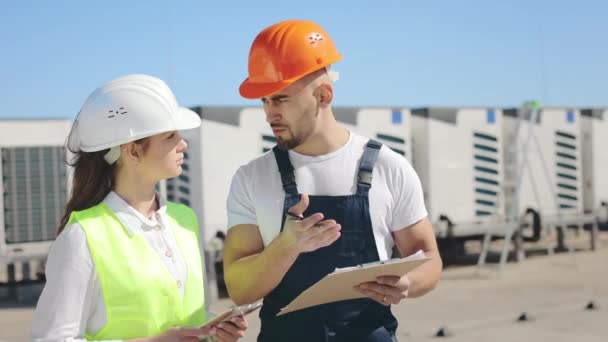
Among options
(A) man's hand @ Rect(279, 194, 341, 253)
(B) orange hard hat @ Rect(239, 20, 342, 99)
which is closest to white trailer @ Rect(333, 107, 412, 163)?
(B) orange hard hat @ Rect(239, 20, 342, 99)

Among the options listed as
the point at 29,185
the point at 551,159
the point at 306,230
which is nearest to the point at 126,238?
the point at 306,230

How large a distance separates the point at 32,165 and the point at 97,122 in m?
9.07

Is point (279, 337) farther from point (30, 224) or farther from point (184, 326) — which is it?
point (30, 224)

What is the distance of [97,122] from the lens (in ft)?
7.18

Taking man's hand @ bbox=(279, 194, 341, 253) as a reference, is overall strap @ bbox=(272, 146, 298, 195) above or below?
above

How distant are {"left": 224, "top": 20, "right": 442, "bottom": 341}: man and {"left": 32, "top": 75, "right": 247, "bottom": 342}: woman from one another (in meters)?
0.21

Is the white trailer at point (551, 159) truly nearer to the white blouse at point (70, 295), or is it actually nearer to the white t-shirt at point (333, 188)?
the white t-shirt at point (333, 188)

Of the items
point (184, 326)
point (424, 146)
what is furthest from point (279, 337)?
point (424, 146)

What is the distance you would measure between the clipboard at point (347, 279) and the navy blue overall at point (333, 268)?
7cm

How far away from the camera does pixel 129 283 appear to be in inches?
81.4

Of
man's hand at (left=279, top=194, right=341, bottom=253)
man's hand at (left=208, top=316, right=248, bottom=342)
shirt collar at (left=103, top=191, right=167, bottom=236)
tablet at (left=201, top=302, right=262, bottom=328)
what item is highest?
shirt collar at (left=103, top=191, right=167, bottom=236)

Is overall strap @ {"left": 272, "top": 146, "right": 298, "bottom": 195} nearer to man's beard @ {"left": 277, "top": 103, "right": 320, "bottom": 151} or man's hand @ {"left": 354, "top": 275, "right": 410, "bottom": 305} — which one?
man's beard @ {"left": 277, "top": 103, "right": 320, "bottom": 151}

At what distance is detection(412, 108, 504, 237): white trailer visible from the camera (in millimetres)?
13281

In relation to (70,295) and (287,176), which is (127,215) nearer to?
(70,295)
